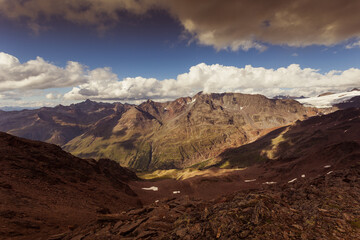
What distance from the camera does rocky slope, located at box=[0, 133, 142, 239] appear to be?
2462 centimetres

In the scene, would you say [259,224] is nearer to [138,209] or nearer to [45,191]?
[138,209]

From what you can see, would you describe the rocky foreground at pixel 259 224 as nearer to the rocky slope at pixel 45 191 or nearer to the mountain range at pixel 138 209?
the mountain range at pixel 138 209

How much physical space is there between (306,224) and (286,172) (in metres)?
105

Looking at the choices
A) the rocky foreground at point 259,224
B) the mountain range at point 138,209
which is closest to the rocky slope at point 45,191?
the mountain range at point 138,209

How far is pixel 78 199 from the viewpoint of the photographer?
39.9 m

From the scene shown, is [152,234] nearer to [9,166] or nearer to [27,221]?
[27,221]

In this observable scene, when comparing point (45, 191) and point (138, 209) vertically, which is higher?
point (45, 191)

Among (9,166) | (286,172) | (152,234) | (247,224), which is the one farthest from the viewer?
(286,172)

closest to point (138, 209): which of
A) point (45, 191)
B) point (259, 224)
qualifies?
A: point (259, 224)

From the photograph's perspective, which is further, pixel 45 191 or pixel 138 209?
pixel 45 191

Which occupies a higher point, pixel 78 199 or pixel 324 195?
pixel 324 195

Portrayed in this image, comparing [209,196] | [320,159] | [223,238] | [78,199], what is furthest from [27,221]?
[320,159]

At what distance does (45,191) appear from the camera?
121ft

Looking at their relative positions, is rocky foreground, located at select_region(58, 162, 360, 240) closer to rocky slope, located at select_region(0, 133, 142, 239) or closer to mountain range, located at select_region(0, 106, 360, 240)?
mountain range, located at select_region(0, 106, 360, 240)
